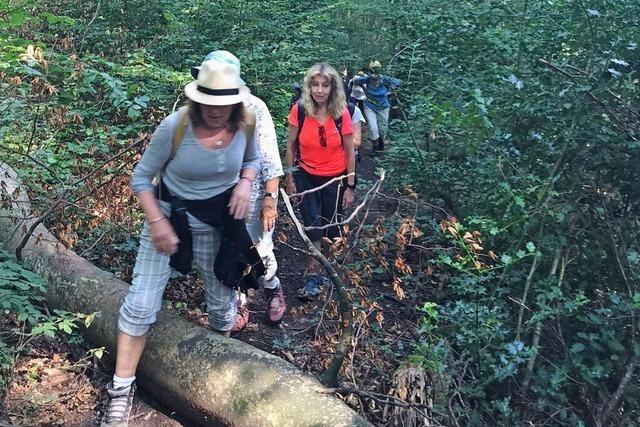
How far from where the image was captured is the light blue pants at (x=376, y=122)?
10680 millimetres

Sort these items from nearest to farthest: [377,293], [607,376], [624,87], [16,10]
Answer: [607,376] < [624,87] < [16,10] < [377,293]

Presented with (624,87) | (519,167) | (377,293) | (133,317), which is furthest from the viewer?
(377,293)

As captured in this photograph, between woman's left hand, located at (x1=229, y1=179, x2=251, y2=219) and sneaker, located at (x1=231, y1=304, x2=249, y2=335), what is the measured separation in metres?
1.10

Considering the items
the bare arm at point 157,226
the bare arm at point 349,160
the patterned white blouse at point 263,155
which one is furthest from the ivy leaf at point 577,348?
the bare arm at point 157,226

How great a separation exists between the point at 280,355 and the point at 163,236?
145cm

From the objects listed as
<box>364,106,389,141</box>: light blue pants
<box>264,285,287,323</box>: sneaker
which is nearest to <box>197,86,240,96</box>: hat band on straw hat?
<box>264,285,287,323</box>: sneaker

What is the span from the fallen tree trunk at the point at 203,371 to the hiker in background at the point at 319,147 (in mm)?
1784

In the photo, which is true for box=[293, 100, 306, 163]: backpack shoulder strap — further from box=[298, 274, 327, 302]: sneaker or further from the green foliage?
the green foliage

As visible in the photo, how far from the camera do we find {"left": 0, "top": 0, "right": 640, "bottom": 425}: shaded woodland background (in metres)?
3.82

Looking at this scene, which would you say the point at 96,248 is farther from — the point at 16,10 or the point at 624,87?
the point at 624,87

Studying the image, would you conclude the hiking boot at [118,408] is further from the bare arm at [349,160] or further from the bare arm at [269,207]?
the bare arm at [349,160]

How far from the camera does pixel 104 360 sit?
12.7 feet

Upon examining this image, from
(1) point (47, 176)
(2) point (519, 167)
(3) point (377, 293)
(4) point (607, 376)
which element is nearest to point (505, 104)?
(2) point (519, 167)

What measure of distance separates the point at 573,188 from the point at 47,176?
452 cm
